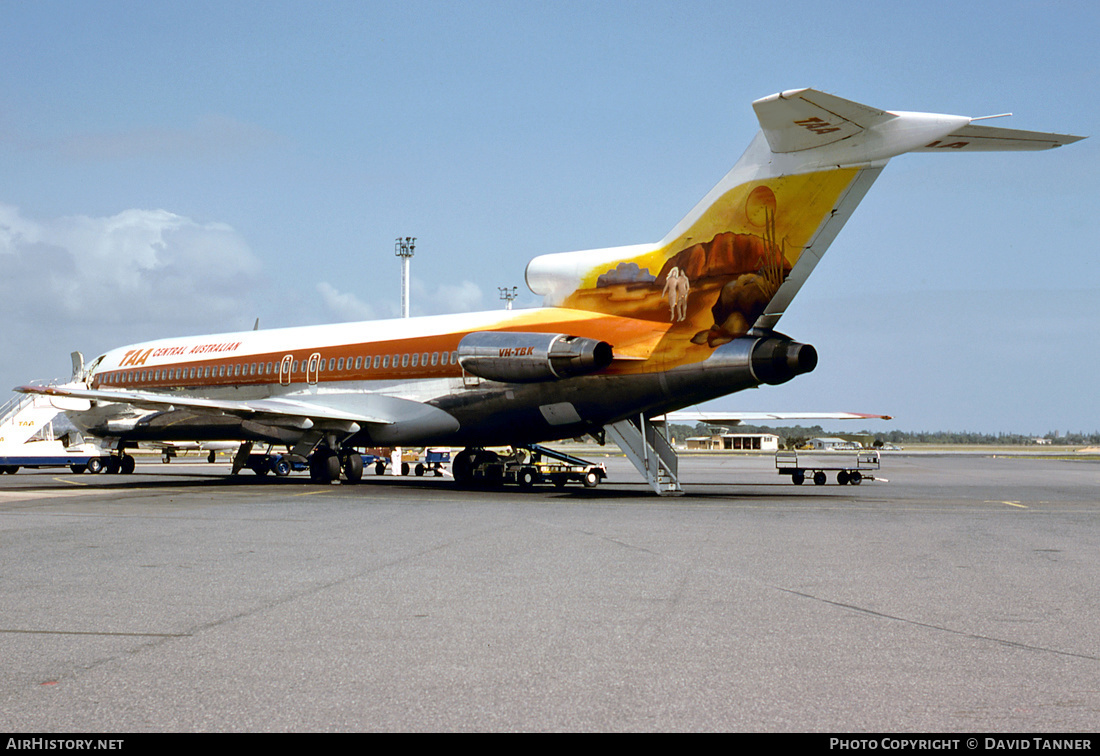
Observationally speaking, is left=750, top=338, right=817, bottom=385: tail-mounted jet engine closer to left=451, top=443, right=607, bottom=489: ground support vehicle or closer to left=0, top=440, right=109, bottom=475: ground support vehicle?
left=451, top=443, right=607, bottom=489: ground support vehicle

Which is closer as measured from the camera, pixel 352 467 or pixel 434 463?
pixel 352 467

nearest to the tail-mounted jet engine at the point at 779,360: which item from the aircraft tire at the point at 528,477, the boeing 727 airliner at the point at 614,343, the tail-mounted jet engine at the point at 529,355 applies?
the boeing 727 airliner at the point at 614,343

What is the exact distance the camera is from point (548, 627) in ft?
21.9

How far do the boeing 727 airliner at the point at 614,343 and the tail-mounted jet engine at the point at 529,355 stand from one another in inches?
1.6

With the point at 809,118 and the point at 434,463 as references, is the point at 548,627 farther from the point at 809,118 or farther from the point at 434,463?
the point at 434,463

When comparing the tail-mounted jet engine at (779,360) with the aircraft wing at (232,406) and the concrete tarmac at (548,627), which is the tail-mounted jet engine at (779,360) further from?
the aircraft wing at (232,406)

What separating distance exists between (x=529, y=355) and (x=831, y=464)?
12485 millimetres

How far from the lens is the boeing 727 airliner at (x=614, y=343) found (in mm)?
17750

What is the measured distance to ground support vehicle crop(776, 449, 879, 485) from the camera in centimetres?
2933

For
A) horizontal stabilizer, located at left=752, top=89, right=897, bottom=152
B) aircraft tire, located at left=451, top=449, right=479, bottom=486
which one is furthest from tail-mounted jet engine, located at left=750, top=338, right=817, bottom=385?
aircraft tire, located at left=451, top=449, right=479, bottom=486

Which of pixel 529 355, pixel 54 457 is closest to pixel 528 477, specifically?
pixel 529 355

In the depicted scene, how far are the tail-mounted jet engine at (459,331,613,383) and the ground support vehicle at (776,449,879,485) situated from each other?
36.7 ft

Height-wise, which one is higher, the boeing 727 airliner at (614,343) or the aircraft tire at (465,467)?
the boeing 727 airliner at (614,343)

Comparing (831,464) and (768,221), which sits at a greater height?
(768,221)
